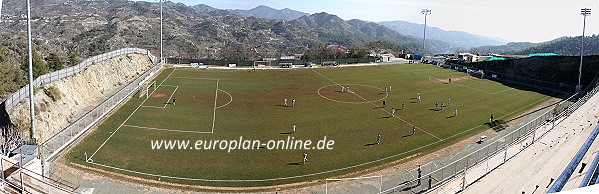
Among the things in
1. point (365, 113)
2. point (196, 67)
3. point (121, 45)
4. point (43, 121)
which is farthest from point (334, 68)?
point (121, 45)

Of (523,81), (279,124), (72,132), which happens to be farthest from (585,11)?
(72,132)

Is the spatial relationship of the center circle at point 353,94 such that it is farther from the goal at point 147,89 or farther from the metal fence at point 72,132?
the metal fence at point 72,132

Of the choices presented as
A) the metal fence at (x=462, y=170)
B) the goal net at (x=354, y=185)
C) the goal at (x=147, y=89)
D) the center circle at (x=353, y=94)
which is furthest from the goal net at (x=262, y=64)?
the goal net at (x=354, y=185)

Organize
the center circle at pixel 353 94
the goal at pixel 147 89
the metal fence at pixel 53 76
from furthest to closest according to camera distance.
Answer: the center circle at pixel 353 94 → the goal at pixel 147 89 → the metal fence at pixel 53 76

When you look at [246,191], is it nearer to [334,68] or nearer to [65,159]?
[65,159]

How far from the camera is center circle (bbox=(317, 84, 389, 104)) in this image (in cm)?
4934

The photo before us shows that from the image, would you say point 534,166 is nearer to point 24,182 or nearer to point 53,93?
point 24,182

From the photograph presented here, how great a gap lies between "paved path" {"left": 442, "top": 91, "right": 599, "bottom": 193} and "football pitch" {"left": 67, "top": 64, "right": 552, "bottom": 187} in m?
6.78

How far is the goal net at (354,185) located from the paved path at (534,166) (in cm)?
372

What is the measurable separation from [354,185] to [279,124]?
14.6 metres

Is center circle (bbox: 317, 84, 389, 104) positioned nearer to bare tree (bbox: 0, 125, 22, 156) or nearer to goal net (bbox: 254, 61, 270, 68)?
goal net (bbox: 254, 61, 270, 68)

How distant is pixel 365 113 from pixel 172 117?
1907cm

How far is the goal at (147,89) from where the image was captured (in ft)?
154

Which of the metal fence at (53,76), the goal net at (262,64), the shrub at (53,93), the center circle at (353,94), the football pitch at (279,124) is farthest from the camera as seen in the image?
the goal net at (262,64)
